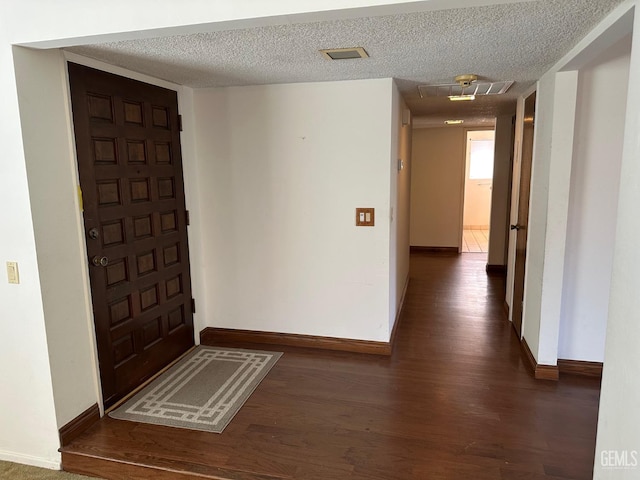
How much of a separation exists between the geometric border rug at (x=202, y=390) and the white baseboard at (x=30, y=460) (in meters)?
0.37

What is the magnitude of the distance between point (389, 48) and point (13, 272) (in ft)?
7.23

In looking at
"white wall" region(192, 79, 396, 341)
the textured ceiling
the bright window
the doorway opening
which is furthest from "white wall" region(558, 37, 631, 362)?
the bright window

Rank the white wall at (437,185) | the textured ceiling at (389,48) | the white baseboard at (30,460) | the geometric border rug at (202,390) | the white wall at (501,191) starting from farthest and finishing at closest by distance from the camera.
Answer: the white wall at (437,185) < the white wall at (501,191) < the geometric border rug at (202,390) < the white baseboard at (30,460) < the textured ceiling at (389,48)

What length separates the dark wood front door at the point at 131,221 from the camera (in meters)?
2.43

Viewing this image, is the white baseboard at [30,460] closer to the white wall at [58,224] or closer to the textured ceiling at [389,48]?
the white wall at [58,224]

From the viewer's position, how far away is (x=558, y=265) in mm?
2852

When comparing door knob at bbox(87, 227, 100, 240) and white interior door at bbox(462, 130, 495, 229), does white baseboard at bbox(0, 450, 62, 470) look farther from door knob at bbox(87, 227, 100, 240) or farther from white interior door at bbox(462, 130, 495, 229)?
white interior door at bbox(462, 130, 495, 229)

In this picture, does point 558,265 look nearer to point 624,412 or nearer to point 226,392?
point 624,412

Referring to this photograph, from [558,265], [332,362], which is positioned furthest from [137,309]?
[558,265]

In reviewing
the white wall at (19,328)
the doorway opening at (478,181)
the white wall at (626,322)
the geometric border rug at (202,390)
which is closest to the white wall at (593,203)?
the white wall at (626,322)

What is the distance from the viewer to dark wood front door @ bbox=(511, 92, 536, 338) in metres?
3.48

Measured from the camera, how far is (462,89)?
3.31m

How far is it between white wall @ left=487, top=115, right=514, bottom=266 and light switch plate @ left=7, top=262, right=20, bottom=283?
212 inches

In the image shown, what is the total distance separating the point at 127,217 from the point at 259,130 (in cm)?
122
